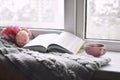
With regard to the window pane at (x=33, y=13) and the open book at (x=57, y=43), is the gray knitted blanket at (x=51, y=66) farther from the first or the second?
the window pane at (x=33, y=13)

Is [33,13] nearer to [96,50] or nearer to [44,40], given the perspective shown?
[44,40]

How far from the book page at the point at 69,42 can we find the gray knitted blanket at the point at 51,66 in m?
0.19

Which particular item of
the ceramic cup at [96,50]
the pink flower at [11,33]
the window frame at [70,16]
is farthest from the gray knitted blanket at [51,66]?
the window frame at [70,16]

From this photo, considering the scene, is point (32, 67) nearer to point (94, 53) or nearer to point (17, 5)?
point (94, 53)

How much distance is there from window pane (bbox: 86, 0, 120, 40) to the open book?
0.38 feet

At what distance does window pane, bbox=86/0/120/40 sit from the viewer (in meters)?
1.60

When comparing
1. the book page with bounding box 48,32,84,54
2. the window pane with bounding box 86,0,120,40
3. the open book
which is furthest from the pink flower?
the window pane with bounding box 86,0,120,40

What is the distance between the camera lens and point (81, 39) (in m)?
1.65

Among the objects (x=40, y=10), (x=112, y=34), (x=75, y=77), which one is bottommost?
(x=75, y=77)

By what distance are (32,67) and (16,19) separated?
0.66 m

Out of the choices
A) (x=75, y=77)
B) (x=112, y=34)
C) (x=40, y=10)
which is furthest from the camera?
(x=40, y=10)

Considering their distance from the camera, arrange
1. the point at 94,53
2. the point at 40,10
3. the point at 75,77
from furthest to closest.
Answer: the point at 40,10, the point at 94,53, the point at 75,77

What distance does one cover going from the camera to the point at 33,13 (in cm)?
177

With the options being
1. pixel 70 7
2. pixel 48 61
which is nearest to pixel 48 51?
pixel 48 61
